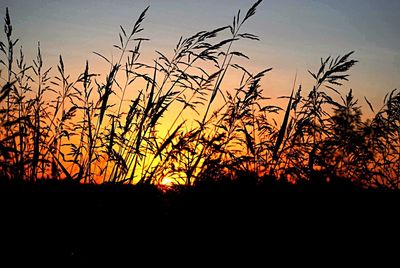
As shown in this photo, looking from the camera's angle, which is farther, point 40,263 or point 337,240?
point 337,240

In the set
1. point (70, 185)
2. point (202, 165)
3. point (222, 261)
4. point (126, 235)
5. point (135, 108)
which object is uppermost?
point (135, 108)

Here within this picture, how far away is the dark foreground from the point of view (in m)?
2.05

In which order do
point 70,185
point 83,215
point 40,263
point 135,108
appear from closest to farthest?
point 40,263, point 83,215, point 70,185, point 135,108

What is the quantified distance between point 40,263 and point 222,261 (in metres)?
0.88

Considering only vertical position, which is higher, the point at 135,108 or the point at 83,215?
the point at 135,108

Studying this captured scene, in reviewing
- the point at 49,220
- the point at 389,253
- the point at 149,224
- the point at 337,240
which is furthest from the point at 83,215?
the point at 389,253

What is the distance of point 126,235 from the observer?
2.23 meters

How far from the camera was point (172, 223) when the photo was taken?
2.48 metres

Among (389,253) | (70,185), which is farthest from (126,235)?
(389,253)

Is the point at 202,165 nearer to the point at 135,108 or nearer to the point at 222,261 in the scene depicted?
the point at 135,108

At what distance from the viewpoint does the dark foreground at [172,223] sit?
2047mm

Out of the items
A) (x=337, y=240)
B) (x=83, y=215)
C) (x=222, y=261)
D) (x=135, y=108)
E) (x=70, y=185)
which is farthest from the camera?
(x=135, y=108)

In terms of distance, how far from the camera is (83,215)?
2.32 meters

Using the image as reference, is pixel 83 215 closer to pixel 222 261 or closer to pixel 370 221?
pixel 222 261
